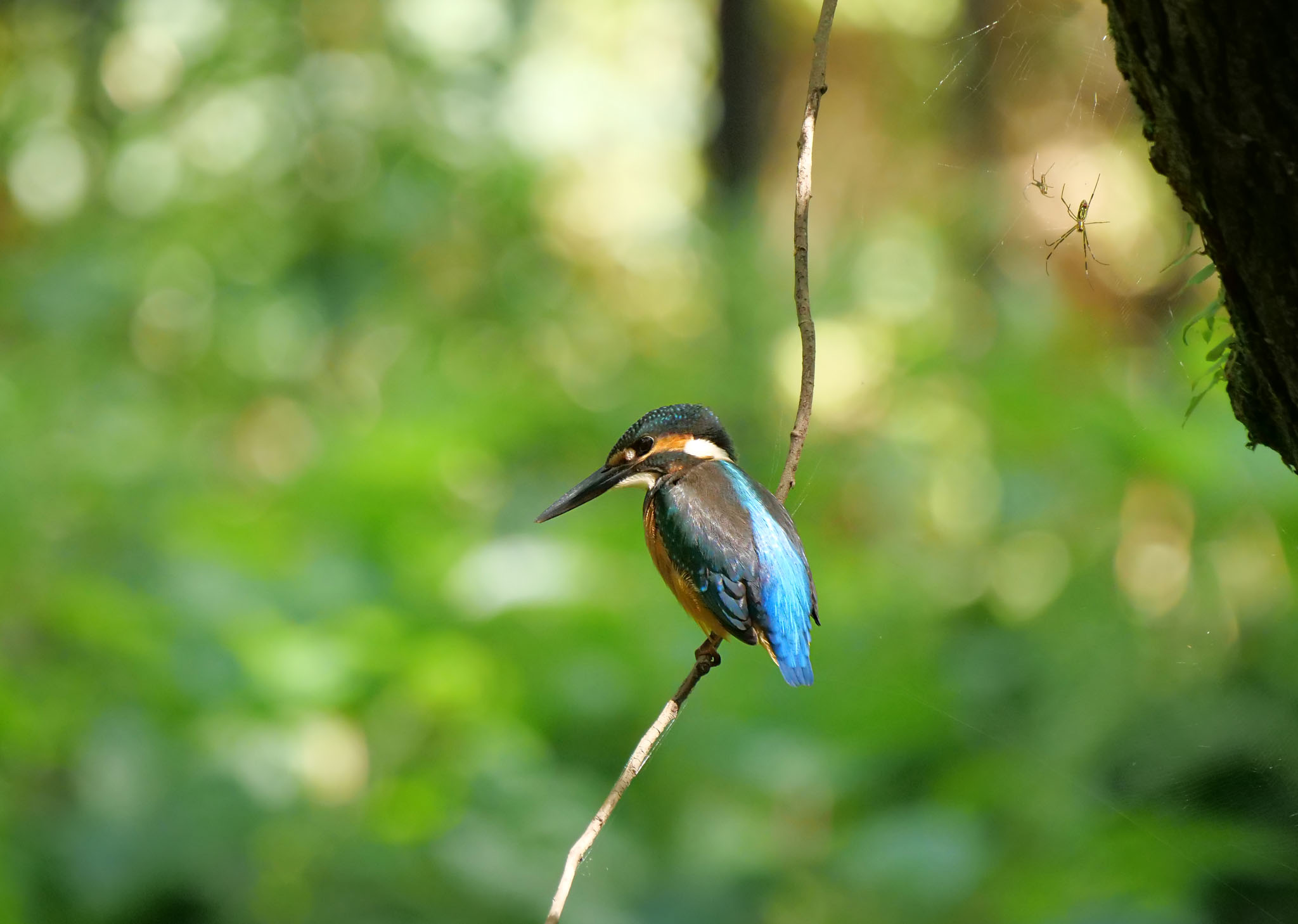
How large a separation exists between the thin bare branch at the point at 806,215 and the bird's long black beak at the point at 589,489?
1.75 ft

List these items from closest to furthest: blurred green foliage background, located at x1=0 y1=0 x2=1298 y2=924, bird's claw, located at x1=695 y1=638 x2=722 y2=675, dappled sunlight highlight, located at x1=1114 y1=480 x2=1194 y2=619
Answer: bird's claw, located at x1=695 y1=638 x2=722 y2=675 < blurred green foliage background, located at x1=0 y1=0 x2=1298 y2=924 < dappled sunlight highlight, located at x1=1114 y1=480 x2=1194 y2=619

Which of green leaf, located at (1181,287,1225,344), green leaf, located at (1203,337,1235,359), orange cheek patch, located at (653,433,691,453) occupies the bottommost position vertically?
green leaf, located at (1203,337,1235,359)

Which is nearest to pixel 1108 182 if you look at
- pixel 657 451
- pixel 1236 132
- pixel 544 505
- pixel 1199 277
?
pixel 1199 277

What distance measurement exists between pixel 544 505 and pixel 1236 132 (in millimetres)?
4453

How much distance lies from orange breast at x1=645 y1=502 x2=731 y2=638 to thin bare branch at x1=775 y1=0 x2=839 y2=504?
445 millimetres

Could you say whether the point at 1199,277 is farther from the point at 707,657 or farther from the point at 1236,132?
the point at 707,657

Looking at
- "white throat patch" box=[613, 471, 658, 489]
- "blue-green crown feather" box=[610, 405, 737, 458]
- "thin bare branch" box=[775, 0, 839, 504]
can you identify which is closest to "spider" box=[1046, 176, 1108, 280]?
"thin bare branch" box=[775, 0, 839, 504]

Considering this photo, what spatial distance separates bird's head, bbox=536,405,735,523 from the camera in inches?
68.4

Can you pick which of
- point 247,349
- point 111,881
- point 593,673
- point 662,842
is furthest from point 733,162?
point 111,881

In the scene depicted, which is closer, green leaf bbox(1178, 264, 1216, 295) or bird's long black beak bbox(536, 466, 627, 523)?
green leaf bbox(1178, 264, 1216, 295)

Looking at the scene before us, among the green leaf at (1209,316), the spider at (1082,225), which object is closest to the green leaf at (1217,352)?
the green leaf at (1209,316)

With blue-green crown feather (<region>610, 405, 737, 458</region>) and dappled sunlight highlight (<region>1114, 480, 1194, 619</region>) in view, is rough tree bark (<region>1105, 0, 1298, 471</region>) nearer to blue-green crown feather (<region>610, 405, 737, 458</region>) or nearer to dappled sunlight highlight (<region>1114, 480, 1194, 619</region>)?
blue-green crown feather (<region>610, 405, 737, 458</region>)

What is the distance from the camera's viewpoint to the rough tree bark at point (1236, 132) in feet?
2.61

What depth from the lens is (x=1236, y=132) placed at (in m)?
0.82
